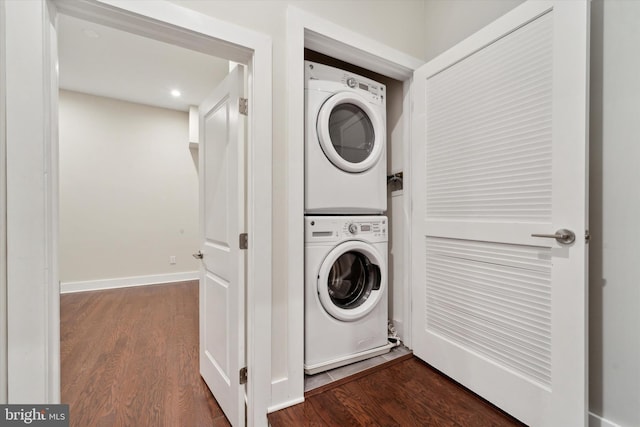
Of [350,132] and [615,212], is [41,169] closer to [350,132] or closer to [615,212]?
[350,132]

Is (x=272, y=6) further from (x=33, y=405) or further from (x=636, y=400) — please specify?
(x=636, y=400)

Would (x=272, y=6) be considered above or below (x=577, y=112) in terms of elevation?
above

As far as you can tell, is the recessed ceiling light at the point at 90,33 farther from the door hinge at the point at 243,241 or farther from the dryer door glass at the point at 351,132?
the door hinge at the point at 243,241

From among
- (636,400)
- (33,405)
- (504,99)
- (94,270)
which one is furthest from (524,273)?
(94,270)

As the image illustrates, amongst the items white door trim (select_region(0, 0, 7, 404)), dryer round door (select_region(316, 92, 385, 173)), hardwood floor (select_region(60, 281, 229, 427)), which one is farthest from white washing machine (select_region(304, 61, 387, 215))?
hardwood floor (select_region(60, 281, 229, 427))

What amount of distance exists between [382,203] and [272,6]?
50.2 inches

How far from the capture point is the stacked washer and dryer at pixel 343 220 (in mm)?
1587

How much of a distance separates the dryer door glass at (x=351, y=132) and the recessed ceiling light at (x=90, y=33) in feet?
7.79

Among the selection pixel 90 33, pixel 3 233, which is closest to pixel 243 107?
pixel 3 233

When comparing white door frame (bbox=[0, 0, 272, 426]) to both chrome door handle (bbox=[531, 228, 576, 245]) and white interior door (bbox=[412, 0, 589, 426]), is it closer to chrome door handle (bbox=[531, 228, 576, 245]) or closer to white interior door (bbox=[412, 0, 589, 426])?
white interior door (bbox=[412, 0, 589, 426])

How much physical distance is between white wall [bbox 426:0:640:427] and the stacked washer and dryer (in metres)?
1.01

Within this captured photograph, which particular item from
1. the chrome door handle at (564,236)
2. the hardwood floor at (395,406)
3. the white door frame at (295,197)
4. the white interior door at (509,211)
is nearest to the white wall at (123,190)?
the white door frame at (295,197)

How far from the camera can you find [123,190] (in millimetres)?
3961

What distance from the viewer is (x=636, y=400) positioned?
1069mm
